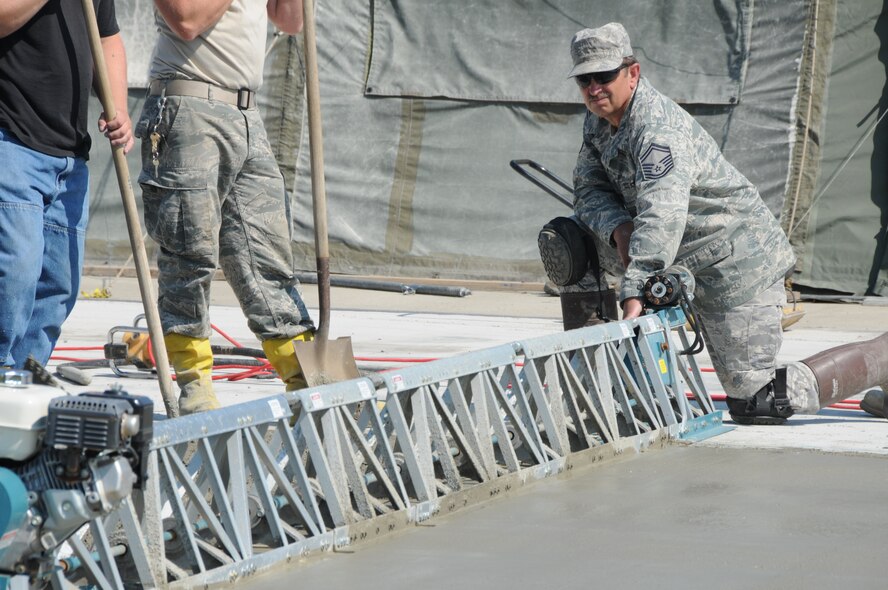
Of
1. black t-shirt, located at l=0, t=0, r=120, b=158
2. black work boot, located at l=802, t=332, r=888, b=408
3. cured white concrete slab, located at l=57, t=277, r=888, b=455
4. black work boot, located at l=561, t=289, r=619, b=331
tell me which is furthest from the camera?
black work boot, located at l=561, t=289, r=619, b=331

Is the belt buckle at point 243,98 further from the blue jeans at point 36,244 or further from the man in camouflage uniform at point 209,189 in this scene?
the blue jeans at point 36,244

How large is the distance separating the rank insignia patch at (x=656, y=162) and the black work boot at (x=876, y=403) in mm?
1165

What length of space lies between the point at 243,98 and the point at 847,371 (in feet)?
7.52

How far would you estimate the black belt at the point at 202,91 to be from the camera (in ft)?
14.6

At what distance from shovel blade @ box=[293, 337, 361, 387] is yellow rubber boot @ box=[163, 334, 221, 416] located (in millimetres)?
297

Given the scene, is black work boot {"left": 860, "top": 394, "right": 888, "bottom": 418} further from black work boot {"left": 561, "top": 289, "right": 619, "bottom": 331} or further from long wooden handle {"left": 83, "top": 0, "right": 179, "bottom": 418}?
long wooden handle {"left": 83, "top": 0, "right": 179, "bottom": 418}

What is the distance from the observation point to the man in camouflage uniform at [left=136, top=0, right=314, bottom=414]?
4.40m

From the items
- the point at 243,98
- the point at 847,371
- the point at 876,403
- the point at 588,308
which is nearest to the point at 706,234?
the point at 588,308

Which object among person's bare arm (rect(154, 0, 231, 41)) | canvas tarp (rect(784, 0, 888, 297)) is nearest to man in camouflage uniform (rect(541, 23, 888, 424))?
person's bare arm (rect(154, 0, 231, 41))

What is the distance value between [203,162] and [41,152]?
2.79 feet

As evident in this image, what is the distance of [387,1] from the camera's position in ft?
35.6

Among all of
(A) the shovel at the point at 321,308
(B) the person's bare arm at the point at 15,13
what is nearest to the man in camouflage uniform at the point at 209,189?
(A) the shovel at the point at 321,308

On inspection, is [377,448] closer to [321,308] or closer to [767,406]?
[321,308]

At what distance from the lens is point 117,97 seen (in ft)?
13.0
